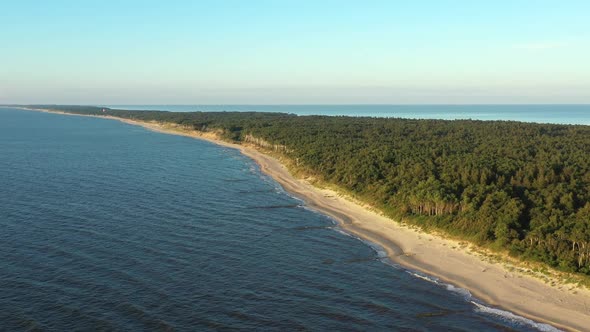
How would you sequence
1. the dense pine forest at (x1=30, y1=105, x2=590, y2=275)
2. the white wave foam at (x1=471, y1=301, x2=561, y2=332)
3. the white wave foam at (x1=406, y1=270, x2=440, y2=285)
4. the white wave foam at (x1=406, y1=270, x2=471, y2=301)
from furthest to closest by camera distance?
the dense pine forest at (x1=30, y1=105, x2=590, y2=275)
the white wave foam at (x1=406, y1=270, x2=440, y2=285)
the white wave foam at (x1=406, y1=270, x2=471, y2=301)
the white wave foam at (x1=471, y1=301, x2=561, y2=332)

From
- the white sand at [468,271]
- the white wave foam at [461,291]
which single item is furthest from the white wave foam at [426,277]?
the white wave foam at [461,291]

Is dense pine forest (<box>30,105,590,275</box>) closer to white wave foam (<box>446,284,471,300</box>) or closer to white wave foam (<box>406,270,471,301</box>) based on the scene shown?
white wave foam (<box>446,284,471,300</box>)

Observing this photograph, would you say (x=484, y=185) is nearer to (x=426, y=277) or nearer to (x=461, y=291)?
(x=426, y=277)

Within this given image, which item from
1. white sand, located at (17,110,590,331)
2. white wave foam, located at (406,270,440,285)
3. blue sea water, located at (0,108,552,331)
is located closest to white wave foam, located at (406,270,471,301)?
white wave foam, located at (406,270,440,285)

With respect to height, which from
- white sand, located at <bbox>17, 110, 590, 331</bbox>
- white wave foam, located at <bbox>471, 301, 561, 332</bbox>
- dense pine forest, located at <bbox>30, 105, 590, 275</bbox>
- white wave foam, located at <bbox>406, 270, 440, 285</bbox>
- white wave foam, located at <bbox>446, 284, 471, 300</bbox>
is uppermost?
dense pine forest, located at <bbox>30, 105, 590, 275</bbox>

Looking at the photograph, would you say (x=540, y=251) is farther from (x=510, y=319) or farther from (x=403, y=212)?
(x=403, y=212)

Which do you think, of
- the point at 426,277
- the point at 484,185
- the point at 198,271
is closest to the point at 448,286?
the point at 426,277
